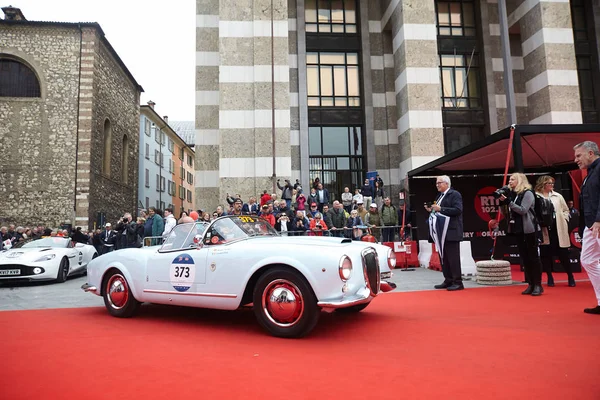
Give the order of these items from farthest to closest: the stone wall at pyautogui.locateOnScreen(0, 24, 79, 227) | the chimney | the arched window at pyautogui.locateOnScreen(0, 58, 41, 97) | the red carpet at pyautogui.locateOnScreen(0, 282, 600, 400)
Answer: the chimney
the arched window at pyautogui.locateOnScreen(0, 58, 41, 97)
the stone wall at pyautogui.locateOnScreen(0, 24, 79, 227)
the red carpet at pyautogui.locateOnScreen(0, 282, 600, 400)

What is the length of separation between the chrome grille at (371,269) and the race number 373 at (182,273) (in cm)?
210

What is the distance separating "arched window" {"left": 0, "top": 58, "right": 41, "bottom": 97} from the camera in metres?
23.3

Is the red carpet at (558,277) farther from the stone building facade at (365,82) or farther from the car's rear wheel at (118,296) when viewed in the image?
the stone building facade at (365,82)

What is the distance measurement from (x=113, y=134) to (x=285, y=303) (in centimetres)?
2818

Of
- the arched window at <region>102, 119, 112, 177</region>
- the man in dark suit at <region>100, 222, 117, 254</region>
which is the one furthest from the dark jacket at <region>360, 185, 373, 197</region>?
the arched window at <region>102, 119, 112, 177</region>

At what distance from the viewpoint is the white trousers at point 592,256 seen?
4651 millimetres

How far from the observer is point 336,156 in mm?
18688

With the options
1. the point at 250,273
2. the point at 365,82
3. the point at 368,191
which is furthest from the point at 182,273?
the point at 365,82

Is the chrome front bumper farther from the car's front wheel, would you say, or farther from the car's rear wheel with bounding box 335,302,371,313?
the car's rear wheel with bounding box 335,302,371,313

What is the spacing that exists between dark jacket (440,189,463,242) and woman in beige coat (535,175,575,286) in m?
1.57

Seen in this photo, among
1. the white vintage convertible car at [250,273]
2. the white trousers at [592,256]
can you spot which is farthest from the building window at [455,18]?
the white vintage convertible car at [250,273]

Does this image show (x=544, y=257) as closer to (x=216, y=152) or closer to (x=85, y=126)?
(x=216, y=152)

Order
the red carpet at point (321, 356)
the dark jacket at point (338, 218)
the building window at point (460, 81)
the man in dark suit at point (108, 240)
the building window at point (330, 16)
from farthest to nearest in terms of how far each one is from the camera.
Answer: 1. the building window at point (330, 16)
2. the building window at point (460, 81)
3. the man in dark suit at point (108, 240)
4. the dark jacket at point (338, 218)
5. the red carpet at point (321, 356)

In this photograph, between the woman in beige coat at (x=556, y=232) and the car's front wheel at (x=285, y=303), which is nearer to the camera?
the car's front wheel at (x=285, y=303)
